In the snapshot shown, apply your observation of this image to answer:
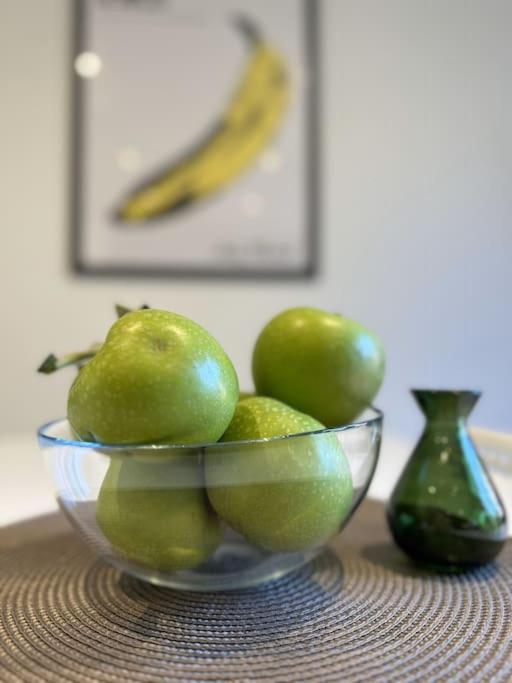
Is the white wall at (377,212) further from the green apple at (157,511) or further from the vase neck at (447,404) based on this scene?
the green apple at (157,511)

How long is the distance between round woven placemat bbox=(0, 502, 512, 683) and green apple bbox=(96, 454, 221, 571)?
0.16 feet

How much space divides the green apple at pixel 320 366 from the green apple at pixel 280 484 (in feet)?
0.31

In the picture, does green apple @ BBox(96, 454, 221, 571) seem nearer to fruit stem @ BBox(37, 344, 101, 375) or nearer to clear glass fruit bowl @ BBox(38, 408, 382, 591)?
clear glass fruit bowl @ BBox(38, 408, 382, 591)

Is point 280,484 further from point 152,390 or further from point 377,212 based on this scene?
point 377,212

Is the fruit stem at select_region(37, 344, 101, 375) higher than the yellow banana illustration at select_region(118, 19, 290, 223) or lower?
lower

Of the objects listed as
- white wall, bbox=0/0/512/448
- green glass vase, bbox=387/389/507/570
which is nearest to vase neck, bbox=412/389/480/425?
green glass vase, bbox=387/389/507/570

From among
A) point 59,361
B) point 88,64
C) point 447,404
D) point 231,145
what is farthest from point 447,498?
point 88,64

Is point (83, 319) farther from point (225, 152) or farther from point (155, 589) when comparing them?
point (155, 589)

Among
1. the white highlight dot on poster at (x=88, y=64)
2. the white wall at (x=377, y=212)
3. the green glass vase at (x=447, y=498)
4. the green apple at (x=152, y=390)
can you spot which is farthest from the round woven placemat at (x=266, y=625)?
the white highlight dot on poster at (x=88, y=64)

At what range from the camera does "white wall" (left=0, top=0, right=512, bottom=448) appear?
175 centimetres

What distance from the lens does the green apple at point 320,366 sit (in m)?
0.55

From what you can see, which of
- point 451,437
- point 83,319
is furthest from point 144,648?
point 83,319

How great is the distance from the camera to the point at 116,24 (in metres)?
1.76

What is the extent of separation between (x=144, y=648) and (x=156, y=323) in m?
0.21
